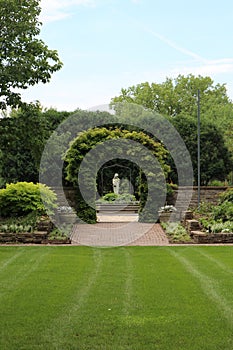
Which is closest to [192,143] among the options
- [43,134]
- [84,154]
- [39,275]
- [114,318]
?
[84,154]

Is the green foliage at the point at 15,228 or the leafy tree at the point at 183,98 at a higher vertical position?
the leafy tree at the point at 183,98

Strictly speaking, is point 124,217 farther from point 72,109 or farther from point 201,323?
point 201,323

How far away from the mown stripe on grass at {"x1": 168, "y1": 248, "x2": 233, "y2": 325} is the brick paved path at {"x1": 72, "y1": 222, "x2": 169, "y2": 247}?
2.87 m

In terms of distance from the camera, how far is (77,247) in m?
12.1

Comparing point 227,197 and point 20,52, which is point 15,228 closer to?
point 20,52

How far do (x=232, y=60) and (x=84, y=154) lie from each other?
772 inches

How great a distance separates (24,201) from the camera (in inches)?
607

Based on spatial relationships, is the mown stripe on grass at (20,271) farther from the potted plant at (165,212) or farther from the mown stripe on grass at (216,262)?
the potted plant at (165,212)

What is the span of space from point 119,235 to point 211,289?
24.0ft

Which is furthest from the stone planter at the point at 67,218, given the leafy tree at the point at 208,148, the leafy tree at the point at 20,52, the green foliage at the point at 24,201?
the leafy tree at the point at 208,148

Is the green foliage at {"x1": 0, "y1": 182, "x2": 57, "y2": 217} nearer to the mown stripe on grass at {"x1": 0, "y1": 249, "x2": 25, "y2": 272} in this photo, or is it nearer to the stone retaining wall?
the stone retaining wall

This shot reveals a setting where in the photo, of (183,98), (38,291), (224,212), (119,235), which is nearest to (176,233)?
(119,235)

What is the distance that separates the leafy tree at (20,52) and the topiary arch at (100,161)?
4.81 m

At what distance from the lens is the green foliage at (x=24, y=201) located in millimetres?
15297
